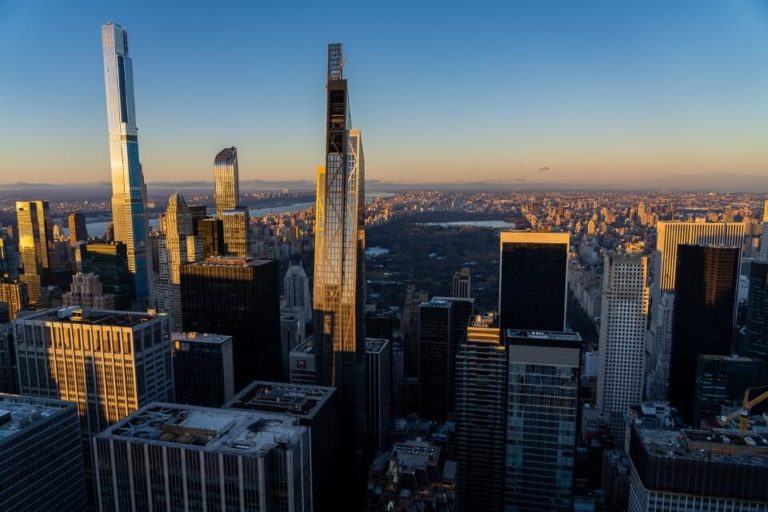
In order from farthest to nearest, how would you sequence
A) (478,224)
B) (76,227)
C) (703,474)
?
(76,227) < (478,224) < (703,474)

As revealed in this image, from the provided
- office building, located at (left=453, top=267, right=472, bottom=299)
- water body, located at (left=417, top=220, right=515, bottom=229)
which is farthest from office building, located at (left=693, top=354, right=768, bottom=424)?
office building, located at (left=453, top=267, right=472, bottom=299)

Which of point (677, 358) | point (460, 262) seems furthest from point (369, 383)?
point (460, 262)

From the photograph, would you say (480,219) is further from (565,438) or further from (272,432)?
(272,432)

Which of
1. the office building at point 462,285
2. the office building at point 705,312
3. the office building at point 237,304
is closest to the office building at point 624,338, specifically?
the office building at point 705,312

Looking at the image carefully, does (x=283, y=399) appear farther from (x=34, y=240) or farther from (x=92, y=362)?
(x=34, y=240)

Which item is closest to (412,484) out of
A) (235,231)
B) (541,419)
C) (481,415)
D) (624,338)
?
(541,419)

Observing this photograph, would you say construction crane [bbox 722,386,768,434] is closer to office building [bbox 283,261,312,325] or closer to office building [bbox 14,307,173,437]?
office building [bbox 14,307,173,437]
